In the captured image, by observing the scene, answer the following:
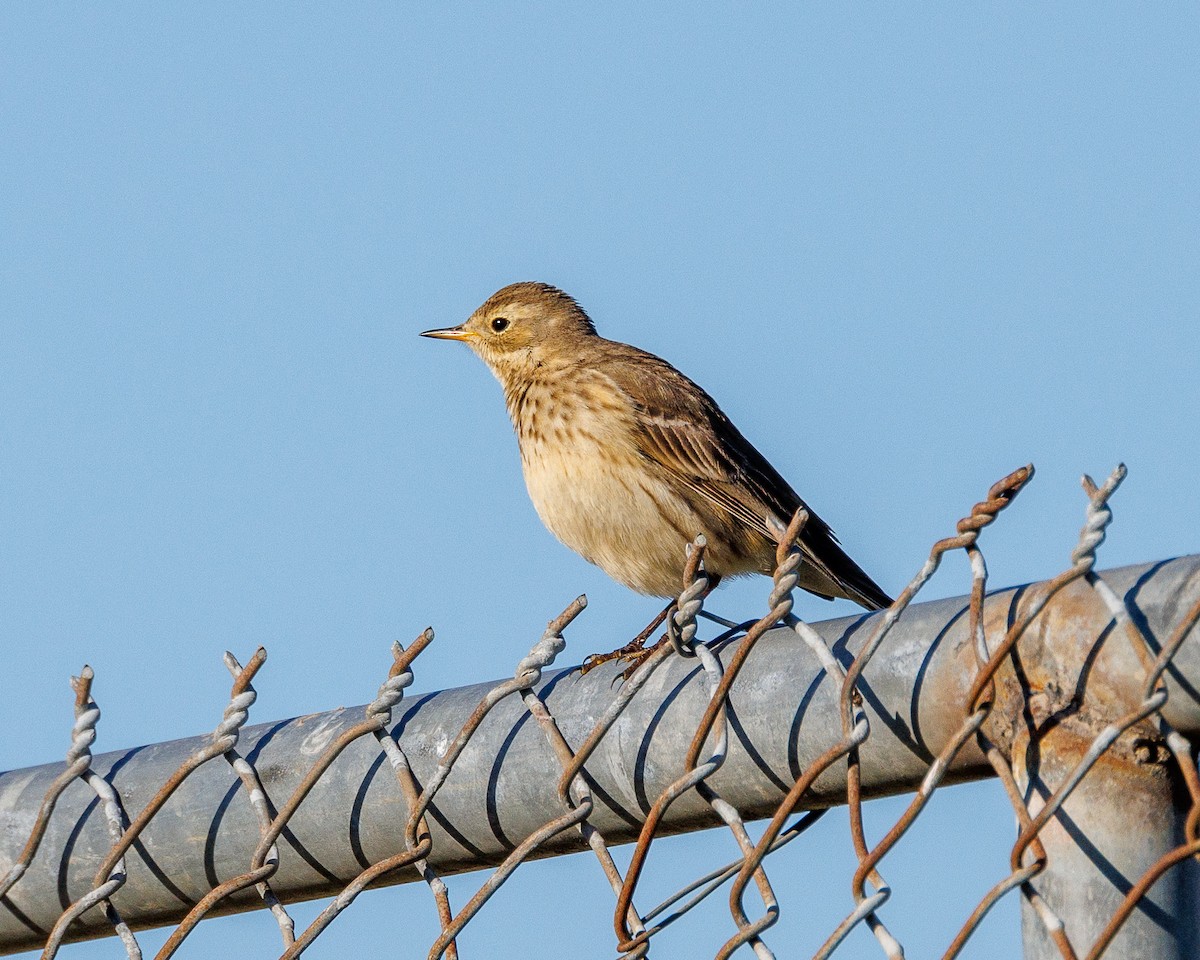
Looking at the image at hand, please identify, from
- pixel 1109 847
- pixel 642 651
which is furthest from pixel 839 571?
pixel 1109 847

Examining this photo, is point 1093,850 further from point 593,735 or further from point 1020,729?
point 593,735

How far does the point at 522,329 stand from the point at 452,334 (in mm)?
404

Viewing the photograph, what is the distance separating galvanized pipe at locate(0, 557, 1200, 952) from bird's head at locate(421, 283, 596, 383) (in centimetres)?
447

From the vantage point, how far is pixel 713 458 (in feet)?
22.3

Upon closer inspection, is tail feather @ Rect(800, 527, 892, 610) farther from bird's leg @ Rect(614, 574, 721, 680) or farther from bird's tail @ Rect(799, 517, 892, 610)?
bird's leg @ Rect(614, 574, 721, 680)

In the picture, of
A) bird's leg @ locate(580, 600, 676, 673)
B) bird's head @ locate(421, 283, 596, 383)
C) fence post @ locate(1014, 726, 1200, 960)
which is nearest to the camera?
fence post @ locate(1014, 726, 1200, 960)

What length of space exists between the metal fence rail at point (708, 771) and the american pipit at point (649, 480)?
3001mm

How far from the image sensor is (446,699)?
2953 millimetres

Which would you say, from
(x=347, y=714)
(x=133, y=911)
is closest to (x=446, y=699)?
(x=347, y=714)

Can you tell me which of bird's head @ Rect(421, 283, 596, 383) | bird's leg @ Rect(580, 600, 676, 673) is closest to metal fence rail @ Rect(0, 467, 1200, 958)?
bird's leg @ Rect(580, 600, 676, 673)

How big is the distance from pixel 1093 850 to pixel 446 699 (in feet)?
3.83

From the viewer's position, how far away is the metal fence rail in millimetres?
2152

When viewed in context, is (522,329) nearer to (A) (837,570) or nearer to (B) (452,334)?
(B) (452,334)

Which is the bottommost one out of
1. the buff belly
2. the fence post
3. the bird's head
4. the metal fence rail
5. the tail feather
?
the fence post
